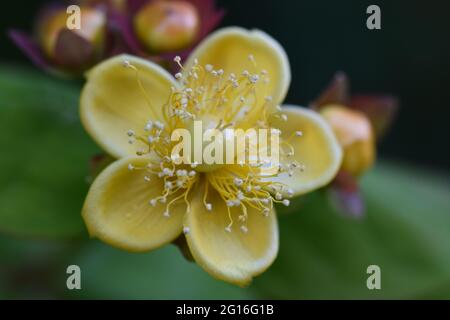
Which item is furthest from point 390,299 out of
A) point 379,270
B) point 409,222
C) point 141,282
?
point 141,282

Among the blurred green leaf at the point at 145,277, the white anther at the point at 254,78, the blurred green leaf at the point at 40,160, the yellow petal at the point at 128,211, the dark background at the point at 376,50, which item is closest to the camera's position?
the yellow petal at the point at 128,211

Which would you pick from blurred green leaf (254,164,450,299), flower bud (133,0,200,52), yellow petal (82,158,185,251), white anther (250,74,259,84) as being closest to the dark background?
blurred green leaf (254,164,450,299)

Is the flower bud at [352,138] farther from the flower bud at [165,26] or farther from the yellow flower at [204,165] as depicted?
the flower bud at [165,26]

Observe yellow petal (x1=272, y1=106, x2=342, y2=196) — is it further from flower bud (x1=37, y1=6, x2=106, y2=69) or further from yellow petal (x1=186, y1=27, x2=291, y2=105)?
flower bud (x1=37, y1=6, x2=106, y2=69)

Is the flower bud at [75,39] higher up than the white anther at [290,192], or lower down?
higher up

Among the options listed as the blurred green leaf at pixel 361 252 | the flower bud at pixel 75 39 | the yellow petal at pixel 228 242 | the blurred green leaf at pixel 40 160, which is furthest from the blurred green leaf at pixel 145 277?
the flower bud at pixel 75 39

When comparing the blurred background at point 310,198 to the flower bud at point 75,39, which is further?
the blurred background at point 310,198
